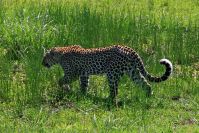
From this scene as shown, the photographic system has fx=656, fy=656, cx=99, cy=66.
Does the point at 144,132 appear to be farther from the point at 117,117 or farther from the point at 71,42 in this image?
the point at 71,42

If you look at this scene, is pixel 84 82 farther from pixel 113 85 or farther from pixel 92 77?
pixel 92 77

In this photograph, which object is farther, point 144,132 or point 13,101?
point 13,101

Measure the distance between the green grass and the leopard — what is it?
0.16 meters

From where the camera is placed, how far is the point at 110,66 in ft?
28.7

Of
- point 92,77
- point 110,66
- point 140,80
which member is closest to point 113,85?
point 110,66

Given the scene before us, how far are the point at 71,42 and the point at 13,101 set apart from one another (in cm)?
235

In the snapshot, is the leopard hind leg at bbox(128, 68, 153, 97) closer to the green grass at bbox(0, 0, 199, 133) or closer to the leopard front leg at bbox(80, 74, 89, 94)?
the green grass at bbox(0, 0, 199, 133)

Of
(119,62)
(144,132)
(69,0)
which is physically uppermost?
(69,0)

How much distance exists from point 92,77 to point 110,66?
106 cm

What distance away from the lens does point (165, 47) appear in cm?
1041

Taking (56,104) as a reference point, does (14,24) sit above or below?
above

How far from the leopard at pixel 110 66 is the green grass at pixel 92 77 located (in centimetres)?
16

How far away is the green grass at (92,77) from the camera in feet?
25.8

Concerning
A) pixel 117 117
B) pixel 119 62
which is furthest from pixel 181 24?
pixel 117 117
